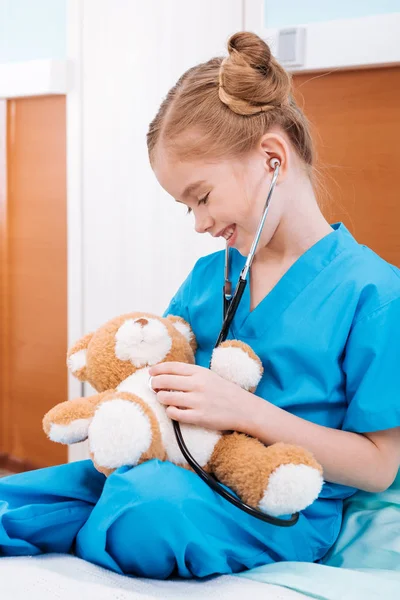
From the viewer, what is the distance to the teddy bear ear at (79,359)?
1108mm

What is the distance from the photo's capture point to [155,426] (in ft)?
3.02

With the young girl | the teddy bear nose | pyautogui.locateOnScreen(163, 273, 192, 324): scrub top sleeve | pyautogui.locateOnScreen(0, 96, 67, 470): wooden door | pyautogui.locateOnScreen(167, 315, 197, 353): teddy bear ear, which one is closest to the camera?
the young girl

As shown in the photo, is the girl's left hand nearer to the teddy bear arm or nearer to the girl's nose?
the teddy bear arm

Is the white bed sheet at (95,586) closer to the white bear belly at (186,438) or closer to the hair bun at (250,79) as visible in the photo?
the white bear belly at (186,438)

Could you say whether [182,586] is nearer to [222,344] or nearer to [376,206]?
[222,344]

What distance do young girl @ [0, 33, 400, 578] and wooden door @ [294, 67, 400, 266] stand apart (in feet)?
1.74

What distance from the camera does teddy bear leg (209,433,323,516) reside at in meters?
0.86

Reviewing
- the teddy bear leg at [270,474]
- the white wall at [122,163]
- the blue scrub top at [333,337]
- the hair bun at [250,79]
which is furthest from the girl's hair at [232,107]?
the white wall at [122,163]

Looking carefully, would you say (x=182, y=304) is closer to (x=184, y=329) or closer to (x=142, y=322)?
(x=184, y=329)

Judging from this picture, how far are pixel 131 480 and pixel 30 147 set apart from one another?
5.24 ft

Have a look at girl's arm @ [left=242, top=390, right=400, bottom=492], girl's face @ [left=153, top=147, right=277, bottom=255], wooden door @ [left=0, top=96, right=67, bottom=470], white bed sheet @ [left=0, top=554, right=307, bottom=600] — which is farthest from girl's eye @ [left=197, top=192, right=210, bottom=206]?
wooden door @ [left=0, top=96, right=67, bottom=470]

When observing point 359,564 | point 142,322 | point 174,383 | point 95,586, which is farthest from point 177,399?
point 359,564

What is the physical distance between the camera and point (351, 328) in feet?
3.42

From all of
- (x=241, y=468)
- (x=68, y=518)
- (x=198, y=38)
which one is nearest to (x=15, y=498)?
(x=68, y=518)
